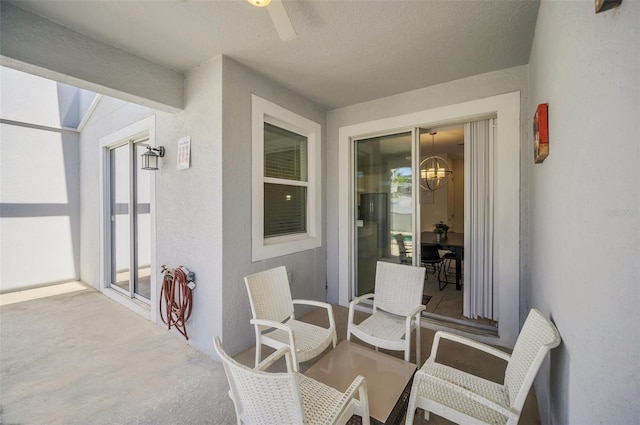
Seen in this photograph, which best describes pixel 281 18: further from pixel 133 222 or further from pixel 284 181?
pixel 133 222

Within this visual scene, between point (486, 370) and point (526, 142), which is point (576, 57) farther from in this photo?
point (486, 370)

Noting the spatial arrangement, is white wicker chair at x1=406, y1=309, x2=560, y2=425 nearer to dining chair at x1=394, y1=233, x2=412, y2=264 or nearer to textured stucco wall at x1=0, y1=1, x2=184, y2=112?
dining chair at x1=394, y1=233, x2=412, y2=264

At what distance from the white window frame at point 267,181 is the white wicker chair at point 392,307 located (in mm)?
1016

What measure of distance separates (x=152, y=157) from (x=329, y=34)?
2.16 meters

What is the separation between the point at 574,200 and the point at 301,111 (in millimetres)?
2664

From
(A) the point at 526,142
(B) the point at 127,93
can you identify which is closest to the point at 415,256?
(A) the point at 526,142

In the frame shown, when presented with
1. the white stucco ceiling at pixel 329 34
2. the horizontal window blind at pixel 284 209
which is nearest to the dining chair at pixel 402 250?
the horizontal window blind at pixel 284 209

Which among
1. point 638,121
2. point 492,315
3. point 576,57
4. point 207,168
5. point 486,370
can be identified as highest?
point 576,57

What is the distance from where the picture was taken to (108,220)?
154 inches

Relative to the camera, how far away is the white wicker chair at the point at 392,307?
77.8 inches

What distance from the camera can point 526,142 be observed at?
2.33m

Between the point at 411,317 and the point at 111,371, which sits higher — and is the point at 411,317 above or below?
above

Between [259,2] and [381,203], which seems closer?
[259,2]

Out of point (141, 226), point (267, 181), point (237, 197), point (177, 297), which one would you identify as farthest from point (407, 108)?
point (141, 226)
